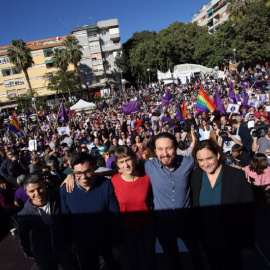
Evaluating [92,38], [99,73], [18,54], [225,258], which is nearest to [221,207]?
[225,258]

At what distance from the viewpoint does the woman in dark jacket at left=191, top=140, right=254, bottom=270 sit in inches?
92.2

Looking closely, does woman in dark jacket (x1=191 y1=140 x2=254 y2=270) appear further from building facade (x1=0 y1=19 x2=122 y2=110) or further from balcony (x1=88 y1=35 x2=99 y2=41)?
balcony (x1=88 y1=35 x2=99 y2=41)

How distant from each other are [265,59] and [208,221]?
4431 centimetres

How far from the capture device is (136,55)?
43.3 metres

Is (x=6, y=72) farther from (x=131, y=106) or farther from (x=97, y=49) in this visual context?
(x=131, y=106)

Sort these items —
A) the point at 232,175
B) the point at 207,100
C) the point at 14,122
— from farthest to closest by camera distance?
the point at 14,122
the point at 207,100
the point at 232,175

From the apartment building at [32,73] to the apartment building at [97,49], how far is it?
19.2ft

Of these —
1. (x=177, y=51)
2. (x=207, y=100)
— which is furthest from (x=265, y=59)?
(x=207, y=100)

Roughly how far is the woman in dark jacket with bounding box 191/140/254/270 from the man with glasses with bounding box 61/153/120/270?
0.89 metres

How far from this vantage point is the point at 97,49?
5228cm

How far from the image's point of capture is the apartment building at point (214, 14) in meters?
59.8

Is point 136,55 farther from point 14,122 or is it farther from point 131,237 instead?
point 131,237

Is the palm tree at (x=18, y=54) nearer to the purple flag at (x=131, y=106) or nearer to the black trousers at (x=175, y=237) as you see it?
the purple flag at (x=131, y=106)

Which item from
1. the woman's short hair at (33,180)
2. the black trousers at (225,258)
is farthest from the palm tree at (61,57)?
the black trousers at (225,258)
